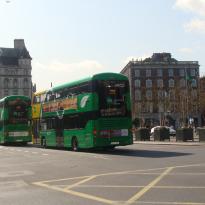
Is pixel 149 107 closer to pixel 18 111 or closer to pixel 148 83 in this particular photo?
pixel 148 83

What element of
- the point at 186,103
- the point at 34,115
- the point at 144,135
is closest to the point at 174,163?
the point at 34,115

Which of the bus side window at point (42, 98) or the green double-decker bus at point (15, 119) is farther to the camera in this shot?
the green double-decker bus at point (15, 119)

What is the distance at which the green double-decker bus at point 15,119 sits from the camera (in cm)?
4100

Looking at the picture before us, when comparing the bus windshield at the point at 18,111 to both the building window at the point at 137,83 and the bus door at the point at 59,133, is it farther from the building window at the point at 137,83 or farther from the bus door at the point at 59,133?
the building window at the point at 137,83

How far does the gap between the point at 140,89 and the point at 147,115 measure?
23.2 ft

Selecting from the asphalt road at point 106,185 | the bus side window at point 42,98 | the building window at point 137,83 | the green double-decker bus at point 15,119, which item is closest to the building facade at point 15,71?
the building window at point 137,83

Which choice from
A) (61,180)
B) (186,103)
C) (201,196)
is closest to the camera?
(201,196)

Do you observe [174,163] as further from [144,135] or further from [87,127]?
[144,135]

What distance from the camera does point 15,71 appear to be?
6240 inches

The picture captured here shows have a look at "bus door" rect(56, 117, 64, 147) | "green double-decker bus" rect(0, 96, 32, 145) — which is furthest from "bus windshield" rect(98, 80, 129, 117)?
"green double-decker bus" rect(0, 96, 32, 145)

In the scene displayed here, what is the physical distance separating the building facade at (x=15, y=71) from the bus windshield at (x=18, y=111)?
117 m

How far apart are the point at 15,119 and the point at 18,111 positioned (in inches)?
27.9

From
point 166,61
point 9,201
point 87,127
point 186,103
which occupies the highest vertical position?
point 166,61

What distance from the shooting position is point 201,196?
10.5 m
